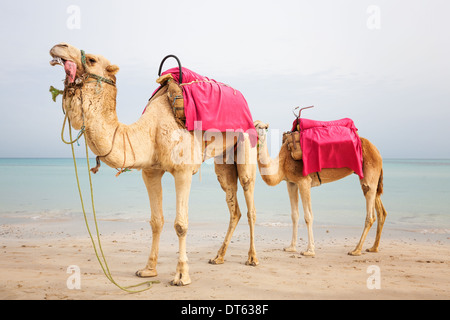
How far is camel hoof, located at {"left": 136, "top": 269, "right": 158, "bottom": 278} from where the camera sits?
473 centimetres

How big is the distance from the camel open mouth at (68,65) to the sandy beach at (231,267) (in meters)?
2.28

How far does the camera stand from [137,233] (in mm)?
8336

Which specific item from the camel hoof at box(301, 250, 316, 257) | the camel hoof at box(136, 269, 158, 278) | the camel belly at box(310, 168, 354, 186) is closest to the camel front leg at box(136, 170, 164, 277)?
the camel hoof at box(136, 269, 158, 278)

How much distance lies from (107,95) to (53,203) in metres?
11.2

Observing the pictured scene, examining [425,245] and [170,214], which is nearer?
[425,245]

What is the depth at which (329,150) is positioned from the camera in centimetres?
666

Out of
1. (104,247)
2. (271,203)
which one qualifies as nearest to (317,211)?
(271,203)

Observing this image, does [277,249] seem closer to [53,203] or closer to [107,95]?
[107,95]

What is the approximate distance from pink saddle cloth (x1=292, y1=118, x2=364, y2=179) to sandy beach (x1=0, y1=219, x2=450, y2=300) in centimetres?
158

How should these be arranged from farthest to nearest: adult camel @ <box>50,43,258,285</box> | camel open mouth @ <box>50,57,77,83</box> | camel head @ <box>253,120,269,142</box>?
camel head @ <box>253,120,269,142</box>, adult camel @ <box>50,43,258,285</box>, camel open mouth @ <box>50,57,77,83</box>

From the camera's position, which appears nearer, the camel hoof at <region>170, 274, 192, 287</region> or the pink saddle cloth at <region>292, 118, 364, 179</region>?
the camel hoof at <region>170, 274, 192, 287</region>

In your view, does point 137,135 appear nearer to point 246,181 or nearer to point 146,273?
point 146,273

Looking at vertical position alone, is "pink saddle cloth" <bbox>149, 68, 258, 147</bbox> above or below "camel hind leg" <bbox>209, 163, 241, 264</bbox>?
above

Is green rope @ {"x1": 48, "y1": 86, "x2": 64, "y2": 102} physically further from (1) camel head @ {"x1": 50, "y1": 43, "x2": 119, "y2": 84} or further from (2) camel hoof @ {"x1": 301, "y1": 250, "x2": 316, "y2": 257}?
(2) camel hoof @ {"x1": 301, "y1": 250, "x2": 316, "y2": 257}
